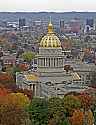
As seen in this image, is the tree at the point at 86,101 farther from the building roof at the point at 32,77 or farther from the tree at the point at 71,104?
the building roof at the point at 32,77

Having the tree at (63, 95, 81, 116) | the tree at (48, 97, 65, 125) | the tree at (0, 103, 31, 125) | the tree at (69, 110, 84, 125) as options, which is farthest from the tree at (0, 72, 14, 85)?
the tree at (69, 110, 84, 125)

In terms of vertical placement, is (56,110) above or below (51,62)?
above

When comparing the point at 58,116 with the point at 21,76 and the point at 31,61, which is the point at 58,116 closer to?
the point at 21,76

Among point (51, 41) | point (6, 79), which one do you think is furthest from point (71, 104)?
point (6, 79)

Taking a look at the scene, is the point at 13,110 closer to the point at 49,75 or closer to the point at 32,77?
the point at 32,77

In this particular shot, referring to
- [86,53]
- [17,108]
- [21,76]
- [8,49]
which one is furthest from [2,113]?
[8,49]

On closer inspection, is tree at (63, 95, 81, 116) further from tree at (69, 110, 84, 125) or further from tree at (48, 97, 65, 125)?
tree at (69, 110, 84, 125)

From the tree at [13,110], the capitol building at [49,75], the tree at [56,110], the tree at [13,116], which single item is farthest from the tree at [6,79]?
the tree at [13,116]
